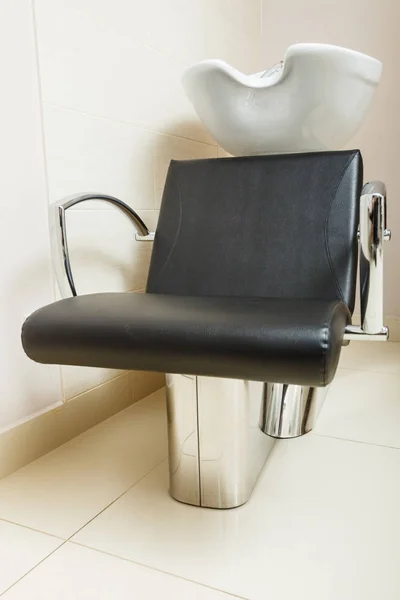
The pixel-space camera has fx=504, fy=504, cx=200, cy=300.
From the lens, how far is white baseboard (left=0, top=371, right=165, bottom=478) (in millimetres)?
1364

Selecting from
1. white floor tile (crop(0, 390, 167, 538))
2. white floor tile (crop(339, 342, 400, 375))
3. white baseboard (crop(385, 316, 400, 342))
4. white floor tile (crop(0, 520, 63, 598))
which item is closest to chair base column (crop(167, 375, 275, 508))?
white floor tile (crop(0, 390, 167, 538))

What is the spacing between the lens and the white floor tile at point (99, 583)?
913mm

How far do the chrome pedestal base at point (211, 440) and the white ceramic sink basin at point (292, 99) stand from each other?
2.87ft

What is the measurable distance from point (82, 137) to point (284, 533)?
4.03 ft

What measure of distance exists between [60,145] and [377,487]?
1.27 metres

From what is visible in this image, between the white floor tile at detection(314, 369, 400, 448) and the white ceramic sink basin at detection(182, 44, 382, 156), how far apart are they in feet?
2.95

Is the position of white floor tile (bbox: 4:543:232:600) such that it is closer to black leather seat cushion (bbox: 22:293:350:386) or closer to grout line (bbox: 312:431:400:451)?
black leather seat cushion (bbox: 22:293:350:386)

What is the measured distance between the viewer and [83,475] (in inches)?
53.1

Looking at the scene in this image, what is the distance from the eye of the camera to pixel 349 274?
1296 mm

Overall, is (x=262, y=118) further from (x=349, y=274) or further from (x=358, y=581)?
(x=358, y=581)

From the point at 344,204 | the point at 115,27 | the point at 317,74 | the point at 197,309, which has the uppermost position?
the point at 115,27

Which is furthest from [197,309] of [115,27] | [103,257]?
[115,27]

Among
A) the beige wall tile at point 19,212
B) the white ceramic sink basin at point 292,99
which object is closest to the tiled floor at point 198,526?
the beige wall tile at point 19,212

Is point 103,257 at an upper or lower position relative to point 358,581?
upper
